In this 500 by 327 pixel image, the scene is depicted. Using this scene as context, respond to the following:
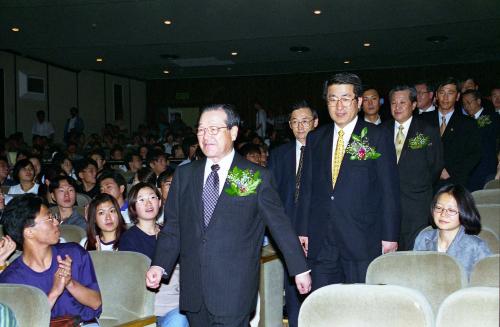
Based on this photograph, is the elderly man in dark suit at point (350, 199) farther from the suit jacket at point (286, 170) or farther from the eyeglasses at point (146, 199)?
the eyeglasses at point (146, 199)

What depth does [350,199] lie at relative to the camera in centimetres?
343

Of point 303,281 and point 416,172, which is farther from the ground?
point 416,172

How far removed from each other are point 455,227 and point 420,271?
69 cm

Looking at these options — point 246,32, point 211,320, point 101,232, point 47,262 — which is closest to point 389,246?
point 211,320

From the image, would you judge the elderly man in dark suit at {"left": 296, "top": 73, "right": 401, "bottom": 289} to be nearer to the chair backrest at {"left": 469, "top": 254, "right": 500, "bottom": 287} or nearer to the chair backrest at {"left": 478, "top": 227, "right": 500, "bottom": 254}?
the chair backrest at {"left": 469, "top": 254, "right": 500, "bottom": 287}

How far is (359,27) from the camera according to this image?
11.9 meters

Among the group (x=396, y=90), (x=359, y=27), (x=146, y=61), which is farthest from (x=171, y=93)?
(x=396, y=90)

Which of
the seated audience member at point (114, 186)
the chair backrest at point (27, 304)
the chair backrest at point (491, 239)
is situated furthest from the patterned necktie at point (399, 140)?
the chair backrest at point (27, 304)

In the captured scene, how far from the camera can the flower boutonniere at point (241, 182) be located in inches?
119

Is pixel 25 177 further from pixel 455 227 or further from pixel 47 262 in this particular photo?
pixel 455 227

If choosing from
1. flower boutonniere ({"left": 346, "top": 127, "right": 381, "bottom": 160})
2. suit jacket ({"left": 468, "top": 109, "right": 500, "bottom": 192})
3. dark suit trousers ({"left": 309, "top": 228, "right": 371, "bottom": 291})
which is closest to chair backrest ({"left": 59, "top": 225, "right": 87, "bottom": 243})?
dark suit trousers ({"left": 309, "top": 228, "right": 371, "bottom": 291})

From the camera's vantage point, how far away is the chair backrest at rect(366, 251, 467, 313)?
3.04m

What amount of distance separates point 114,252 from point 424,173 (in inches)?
78.4

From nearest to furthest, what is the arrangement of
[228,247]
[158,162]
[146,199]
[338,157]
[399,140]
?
[228,247] → [338,157] → [146,199] → [399,140] → [158,162]
